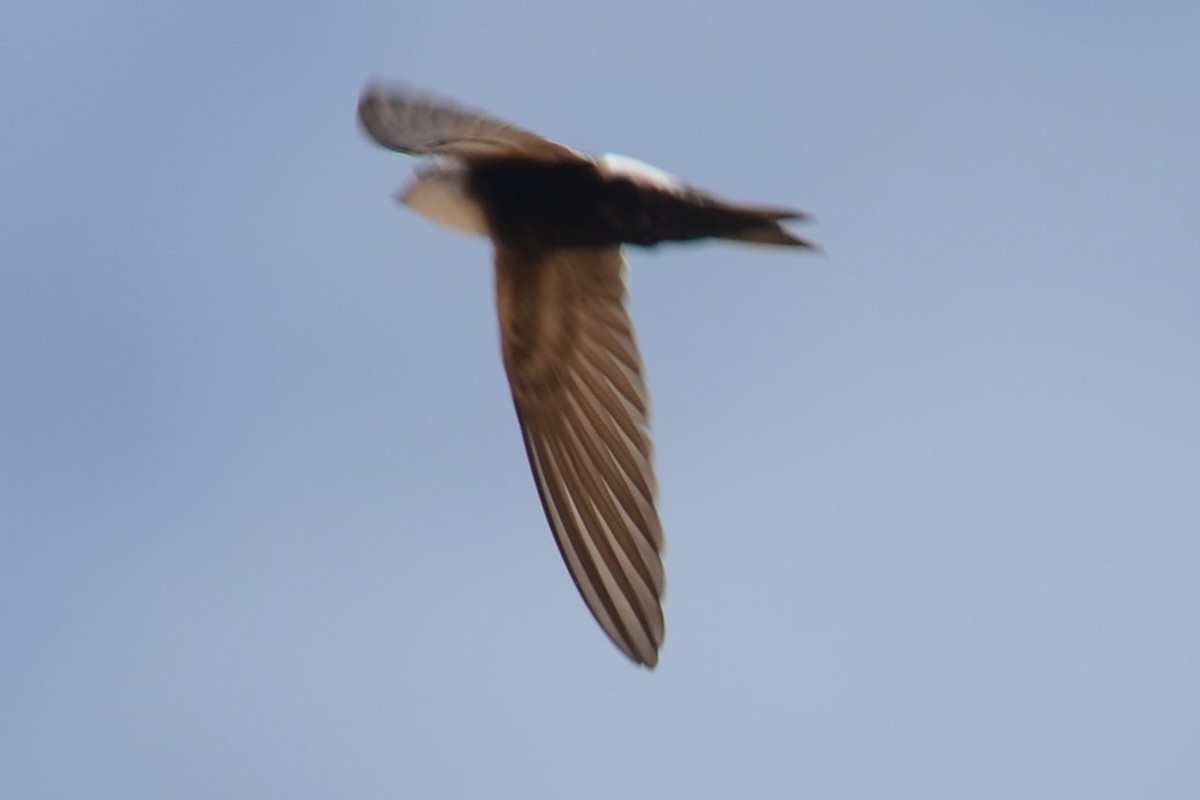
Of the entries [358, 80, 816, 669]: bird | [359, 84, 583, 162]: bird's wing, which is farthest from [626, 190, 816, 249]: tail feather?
[359, 84, 583, 162]: bird's wing

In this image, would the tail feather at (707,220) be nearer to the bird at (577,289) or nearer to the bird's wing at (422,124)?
the bird at (577,289)

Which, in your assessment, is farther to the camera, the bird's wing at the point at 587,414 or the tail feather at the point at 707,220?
the bird's wing at the point at 587,414

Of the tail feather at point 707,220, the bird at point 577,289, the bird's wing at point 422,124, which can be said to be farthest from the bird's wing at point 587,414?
the bird's wing at point 422,124

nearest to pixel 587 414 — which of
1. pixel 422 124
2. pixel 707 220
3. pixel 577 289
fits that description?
pixel 577 289

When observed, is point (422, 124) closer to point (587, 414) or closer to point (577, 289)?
point (577, 289)

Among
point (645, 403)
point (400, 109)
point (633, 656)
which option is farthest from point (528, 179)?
point (633, 656)

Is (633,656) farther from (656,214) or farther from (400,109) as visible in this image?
(400,109)
